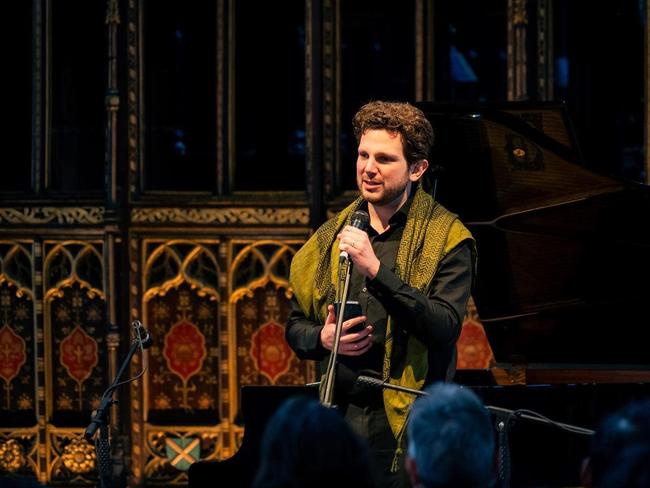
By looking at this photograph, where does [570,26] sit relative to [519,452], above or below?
above

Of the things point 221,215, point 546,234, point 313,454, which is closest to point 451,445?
point 313,454

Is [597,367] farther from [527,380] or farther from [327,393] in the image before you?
[327,393]

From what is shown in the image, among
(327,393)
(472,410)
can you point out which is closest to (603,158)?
(327,393)

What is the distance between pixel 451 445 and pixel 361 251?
1.15m

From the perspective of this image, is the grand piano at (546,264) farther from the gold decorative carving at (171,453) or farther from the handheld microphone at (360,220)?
the gold decorative carving at (171,453)

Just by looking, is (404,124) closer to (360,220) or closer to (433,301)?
(360,220)

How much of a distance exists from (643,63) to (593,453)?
4386 millimetres

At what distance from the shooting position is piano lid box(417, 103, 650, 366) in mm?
4332

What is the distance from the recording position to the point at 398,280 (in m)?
3.31

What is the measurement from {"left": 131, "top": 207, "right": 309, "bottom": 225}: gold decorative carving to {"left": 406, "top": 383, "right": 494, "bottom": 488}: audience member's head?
162 inches

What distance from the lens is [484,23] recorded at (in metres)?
6.39

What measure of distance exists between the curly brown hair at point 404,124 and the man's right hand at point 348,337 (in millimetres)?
493

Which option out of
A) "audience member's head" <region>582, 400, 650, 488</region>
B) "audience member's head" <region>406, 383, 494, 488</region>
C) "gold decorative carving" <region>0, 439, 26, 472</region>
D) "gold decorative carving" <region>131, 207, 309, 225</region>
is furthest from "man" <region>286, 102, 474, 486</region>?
"gold decorative carving" <region>0, 439, 26, 472</region>

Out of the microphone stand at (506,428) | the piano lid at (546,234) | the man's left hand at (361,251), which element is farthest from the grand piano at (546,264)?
the man's left hand at (361,251)
